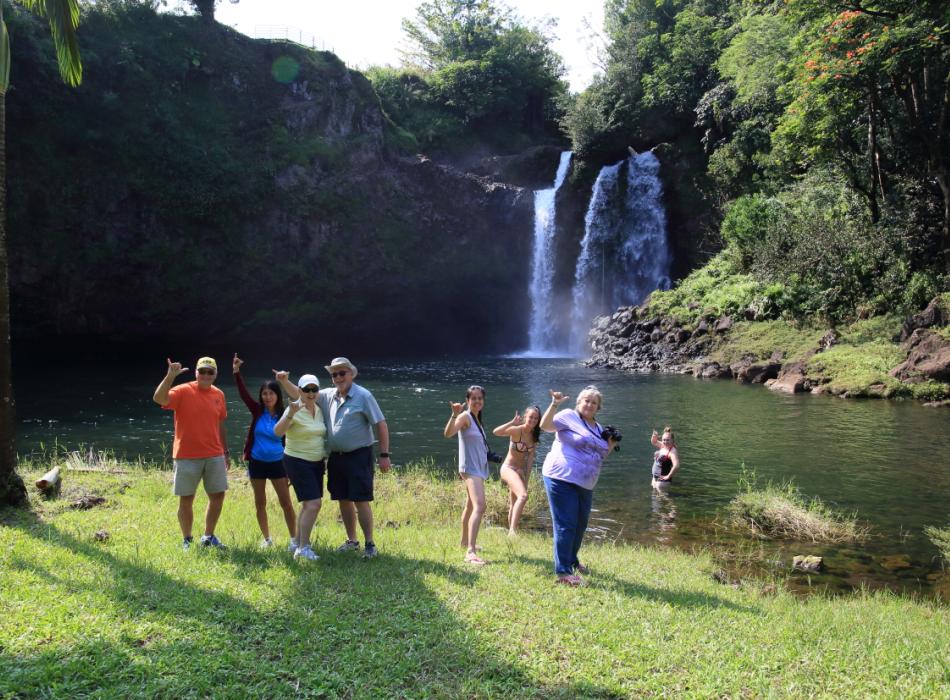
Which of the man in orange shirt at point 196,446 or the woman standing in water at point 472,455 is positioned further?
the woman standing in water at point 472,455

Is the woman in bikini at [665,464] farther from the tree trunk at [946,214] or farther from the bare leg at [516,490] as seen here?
the tree trunk at [946,214]

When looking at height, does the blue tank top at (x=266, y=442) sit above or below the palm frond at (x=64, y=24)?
below

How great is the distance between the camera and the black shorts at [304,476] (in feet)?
20.1

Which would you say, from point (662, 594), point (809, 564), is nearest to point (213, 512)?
point (662, 594)

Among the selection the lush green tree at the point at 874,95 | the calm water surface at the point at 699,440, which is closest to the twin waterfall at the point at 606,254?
the lush green tree at the point at 874,95

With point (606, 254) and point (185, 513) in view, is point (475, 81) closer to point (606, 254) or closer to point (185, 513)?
point (606, 254)

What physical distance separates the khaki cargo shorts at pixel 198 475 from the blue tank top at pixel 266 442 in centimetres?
33

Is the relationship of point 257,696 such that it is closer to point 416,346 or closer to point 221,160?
point 221,160

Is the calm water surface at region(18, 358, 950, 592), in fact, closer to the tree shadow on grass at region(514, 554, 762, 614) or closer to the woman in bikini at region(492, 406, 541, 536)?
the woman in bikini at region(492, 406, 541, 536)

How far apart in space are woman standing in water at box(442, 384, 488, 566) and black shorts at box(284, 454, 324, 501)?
50.1 inches

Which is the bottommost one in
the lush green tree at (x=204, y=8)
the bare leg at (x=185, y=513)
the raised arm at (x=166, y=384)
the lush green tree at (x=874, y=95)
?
the bare leg at (x=185, y=513)

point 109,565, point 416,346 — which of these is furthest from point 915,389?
point 416,346

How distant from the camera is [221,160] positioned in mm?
35000

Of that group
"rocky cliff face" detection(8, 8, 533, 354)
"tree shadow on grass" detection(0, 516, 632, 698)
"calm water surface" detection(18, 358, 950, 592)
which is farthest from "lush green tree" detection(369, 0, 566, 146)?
"tree shadow on grass" detection(0, 516, 632, 698)
